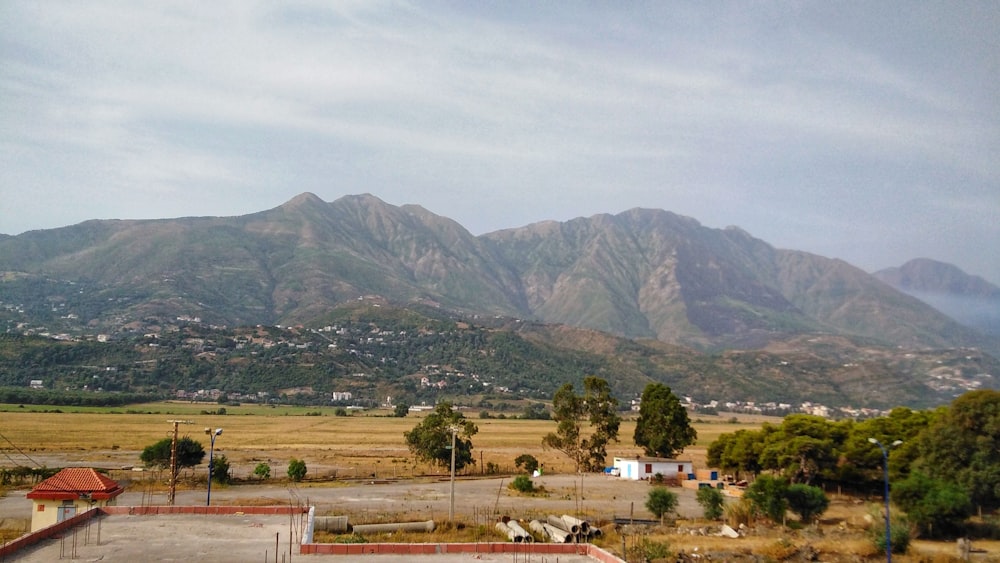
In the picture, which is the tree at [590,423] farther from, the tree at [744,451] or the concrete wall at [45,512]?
the concrete wall at [45,512]

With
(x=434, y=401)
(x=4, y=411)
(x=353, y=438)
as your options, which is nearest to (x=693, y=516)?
(x=353, y=438)

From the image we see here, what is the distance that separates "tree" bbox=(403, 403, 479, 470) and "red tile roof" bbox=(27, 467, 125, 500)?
3074 centimetres

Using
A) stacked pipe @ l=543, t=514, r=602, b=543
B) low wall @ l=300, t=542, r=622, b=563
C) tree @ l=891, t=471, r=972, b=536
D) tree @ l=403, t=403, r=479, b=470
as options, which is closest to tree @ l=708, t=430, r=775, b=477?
tree @ l=891, t=471, r=972, b=536

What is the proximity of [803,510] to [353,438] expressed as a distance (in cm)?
6645

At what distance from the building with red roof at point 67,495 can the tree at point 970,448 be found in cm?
4097

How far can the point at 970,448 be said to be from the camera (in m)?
39.5

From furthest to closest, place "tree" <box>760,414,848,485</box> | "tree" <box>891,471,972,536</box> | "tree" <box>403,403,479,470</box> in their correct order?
"tree" <box>403,403,479,470</box>
"tree" <box>760,414,848,485</box>
"tree" <box>891,471,972,536</box>

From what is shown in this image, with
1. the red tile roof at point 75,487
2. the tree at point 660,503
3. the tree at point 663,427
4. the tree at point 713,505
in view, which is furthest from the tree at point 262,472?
the tree at point 663,427

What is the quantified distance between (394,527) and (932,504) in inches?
940

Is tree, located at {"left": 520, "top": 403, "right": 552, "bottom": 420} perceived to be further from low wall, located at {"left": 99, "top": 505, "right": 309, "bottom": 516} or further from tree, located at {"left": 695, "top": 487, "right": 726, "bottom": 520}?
low wall, located at {"left": 99, "top": 505, "right": 309, "bottom": 516}

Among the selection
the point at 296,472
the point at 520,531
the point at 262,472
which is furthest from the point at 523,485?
the point at 520,531

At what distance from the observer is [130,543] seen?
90.6ft

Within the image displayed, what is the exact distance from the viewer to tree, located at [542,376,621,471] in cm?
6794

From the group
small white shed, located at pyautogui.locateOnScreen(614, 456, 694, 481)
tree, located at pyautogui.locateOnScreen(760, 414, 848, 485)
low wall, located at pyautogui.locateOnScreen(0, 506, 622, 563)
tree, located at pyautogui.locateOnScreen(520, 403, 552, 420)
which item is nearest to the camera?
low wall, located at pyautogui.locateOnScreen(0, 506, 622, 563)
